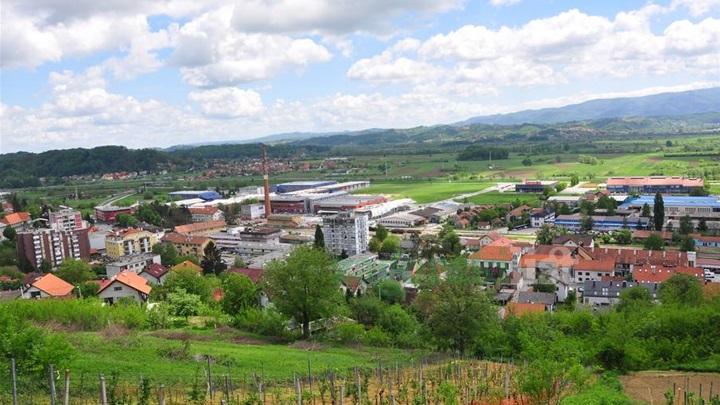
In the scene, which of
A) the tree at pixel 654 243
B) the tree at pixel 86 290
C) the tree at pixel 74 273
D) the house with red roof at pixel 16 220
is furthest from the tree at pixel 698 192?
the house with red roof at pixel 16 220

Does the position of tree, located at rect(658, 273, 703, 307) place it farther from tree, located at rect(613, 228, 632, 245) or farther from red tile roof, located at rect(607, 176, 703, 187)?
red tile roof, located at rect(607, 176, 703, 187)

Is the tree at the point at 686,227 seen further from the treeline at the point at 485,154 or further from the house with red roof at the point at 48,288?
the treeline at the point at 485,154

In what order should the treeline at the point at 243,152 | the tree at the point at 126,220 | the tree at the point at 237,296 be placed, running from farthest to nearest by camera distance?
the treeline at the point at 243,152 → the tree at the point at 126,220 → the tree at the point at 237,296

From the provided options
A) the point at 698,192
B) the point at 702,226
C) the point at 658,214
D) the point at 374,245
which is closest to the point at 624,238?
the point at 658,214

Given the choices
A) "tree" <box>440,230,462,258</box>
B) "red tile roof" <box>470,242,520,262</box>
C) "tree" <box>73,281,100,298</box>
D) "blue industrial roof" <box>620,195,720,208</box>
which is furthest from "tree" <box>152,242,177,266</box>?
"blue industrial roof" <box>620,195,720,208</box>

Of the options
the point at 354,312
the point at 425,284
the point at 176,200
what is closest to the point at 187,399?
the point at 425,284
